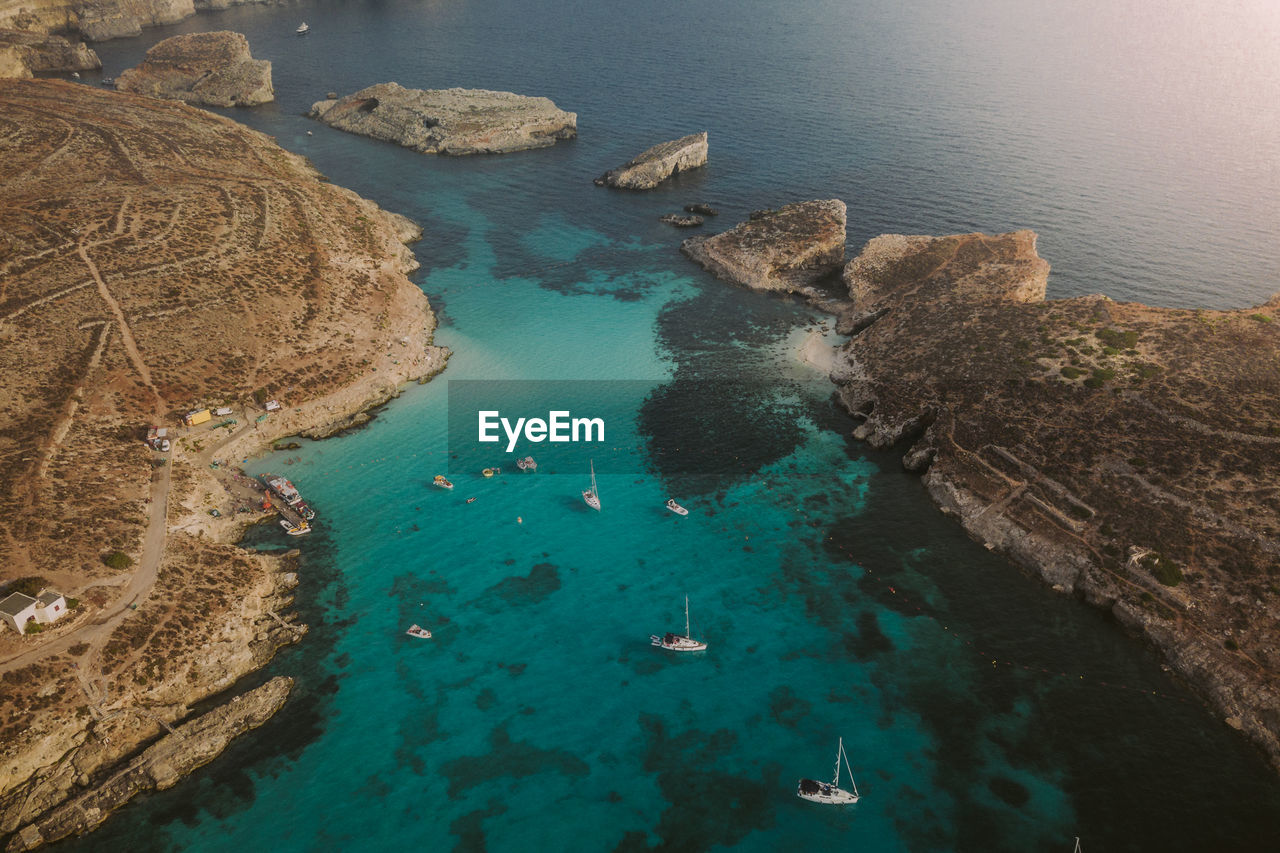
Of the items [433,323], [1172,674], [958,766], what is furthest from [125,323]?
[1172,674]

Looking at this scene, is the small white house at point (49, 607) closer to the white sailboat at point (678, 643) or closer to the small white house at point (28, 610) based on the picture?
the small white house at point (28, 610)

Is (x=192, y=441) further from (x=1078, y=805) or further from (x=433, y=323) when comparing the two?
(x=1078, y=805)

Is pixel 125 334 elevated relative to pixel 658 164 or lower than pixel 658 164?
lower

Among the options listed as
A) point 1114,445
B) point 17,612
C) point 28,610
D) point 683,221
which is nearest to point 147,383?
point 28,610

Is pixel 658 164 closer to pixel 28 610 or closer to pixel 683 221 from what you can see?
pixel 683 221

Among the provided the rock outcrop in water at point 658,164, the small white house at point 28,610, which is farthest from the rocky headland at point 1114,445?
the small white house at point 28,610
